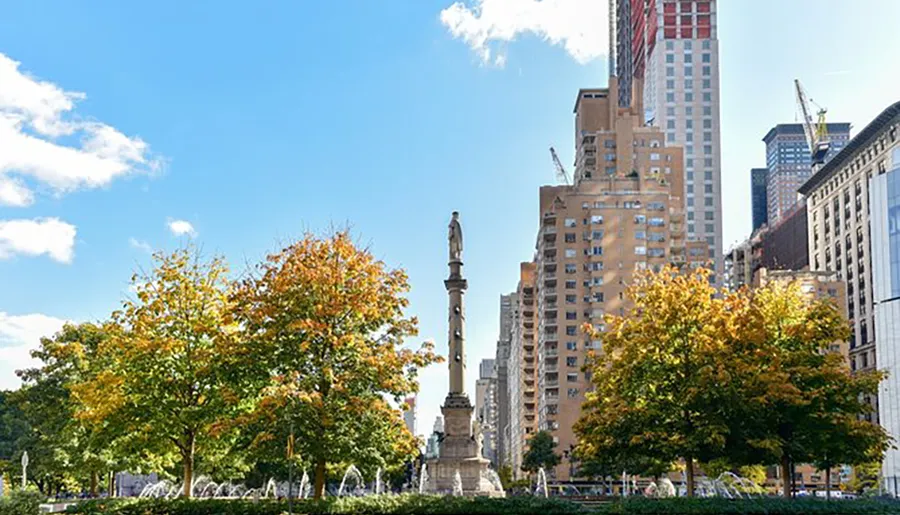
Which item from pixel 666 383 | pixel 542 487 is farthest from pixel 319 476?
pixel 542 487

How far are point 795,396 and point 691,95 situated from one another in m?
150

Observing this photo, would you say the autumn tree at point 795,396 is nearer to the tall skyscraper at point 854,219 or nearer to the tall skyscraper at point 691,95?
the tall skyscraper at point 854,219

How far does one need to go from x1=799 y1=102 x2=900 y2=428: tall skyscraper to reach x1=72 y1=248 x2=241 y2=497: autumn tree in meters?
99.4

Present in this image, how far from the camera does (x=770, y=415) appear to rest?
38688 mm

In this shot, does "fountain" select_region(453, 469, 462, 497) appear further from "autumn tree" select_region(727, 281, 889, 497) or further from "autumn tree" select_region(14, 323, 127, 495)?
"autumn tree" select_region(14, 323, 127, 495)

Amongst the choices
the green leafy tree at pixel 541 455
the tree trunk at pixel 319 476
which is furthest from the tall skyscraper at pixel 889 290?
the tree trunk at pixel 319 476

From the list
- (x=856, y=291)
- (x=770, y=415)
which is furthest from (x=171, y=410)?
(x=856, y=291)

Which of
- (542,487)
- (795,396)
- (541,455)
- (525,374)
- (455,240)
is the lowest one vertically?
Answer: (542,487)

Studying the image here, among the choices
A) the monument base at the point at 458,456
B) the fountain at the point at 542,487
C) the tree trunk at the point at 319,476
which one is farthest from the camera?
the fountain at the point at 542,487

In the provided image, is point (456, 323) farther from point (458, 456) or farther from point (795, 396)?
point (795, 396)

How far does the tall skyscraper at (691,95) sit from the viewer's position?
173 metres

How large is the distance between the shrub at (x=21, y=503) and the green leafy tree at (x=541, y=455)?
79584 mm

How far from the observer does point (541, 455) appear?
10825 centimetres

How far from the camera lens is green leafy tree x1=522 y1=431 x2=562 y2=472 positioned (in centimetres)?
10800
